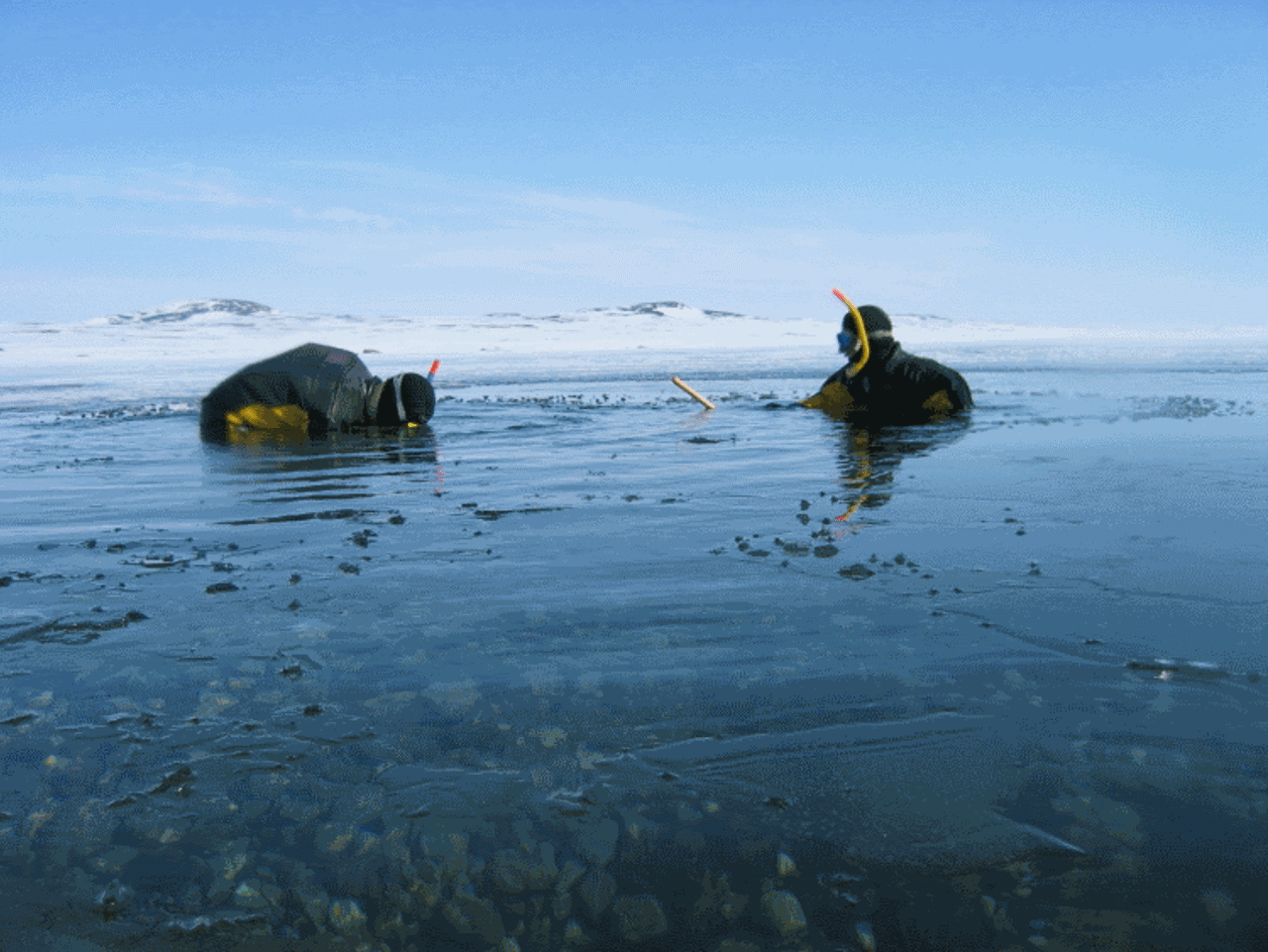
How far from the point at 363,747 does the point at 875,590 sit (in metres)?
2.31

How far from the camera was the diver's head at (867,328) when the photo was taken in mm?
12570

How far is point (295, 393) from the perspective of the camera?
11383mm

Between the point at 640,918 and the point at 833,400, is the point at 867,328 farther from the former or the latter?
the point at 640,918

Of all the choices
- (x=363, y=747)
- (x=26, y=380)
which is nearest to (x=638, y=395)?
(x=363, y=747)

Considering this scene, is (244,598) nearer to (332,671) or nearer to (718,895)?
(332,671)

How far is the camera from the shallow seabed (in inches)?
78.5

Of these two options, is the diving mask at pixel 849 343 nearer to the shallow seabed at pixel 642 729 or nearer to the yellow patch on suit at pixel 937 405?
the yellow patch on suit at pixel 937 405

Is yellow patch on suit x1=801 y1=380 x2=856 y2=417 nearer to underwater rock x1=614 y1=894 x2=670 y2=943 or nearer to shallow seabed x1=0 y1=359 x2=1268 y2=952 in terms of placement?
shallow seabed x1=0 y1=359 x2=1268 y2=952

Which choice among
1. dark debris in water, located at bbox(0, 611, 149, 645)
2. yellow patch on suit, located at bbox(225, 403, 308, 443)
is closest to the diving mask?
yellow patch on suit, located at bbox(225, 403, 308, 443)

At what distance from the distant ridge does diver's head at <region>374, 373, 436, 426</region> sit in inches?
2970

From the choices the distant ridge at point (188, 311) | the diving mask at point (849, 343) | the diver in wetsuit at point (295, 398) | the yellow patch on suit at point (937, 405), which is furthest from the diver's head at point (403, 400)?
the distant ridge at point (188, 311)

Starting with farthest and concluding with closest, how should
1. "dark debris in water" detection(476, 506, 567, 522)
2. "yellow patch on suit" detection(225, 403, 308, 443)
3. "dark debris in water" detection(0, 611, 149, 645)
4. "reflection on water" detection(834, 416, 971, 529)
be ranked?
"yellow patch on suit" detection(225, 403, 308, 443)
"reflection on water" detection(834, 416, 971, 529)
"dark debris in water" detection(476, 506, 567, 522)
"dark debris in water" detection(0, 611, 149, 645)

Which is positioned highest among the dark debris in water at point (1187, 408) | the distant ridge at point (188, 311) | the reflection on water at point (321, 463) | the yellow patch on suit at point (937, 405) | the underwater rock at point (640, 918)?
the distant ridge at point (188, 311)

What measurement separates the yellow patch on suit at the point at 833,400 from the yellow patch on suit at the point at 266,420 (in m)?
7.12
